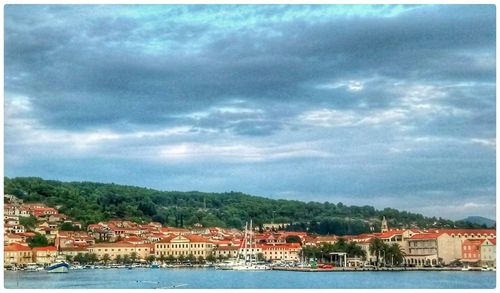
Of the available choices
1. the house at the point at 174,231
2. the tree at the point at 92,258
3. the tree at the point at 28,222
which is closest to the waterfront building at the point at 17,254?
the tree at the point at 28,222

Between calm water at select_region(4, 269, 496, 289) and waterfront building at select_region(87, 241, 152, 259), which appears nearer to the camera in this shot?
calm water at select_region(4, 269, 496, 289)

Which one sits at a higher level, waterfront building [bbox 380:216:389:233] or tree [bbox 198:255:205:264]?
waterfront building [bbox 380:216:389:233]

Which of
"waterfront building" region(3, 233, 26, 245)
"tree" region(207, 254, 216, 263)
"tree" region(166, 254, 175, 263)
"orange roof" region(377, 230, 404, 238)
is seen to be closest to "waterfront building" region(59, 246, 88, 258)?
"waterfront building" region(3, 233, 26, 245)

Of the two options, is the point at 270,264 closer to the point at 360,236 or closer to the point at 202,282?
the point at 360,236

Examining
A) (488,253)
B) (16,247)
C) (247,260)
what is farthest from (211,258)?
(488,253)

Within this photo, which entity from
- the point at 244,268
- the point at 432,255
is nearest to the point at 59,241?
the point at 244,268

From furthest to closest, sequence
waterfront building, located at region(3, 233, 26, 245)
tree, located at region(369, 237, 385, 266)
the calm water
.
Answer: tree, located at region(369, 237, 385, 266) < waterfront building, located at region(3, 233, 26, 245) < the calm water

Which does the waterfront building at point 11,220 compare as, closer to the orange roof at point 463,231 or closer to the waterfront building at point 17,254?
the waterfront building at point 17,254

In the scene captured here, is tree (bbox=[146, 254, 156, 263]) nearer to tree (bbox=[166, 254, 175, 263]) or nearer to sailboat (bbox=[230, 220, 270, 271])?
tree (bbox=[166, 254, 175, 263])
